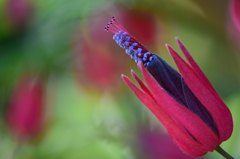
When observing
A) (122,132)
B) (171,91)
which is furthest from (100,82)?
(171,91)

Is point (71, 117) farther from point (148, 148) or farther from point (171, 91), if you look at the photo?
point (171, 91)

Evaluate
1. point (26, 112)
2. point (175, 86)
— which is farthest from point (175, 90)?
point (26, 112)

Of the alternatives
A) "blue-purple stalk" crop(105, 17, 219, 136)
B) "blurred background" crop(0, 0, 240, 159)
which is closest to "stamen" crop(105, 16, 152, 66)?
"blue-purple stalk" crop(105, 17, 219, 136)

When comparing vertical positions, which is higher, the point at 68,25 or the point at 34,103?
the point at 68,25

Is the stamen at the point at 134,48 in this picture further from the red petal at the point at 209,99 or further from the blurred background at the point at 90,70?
the blurred background at the point at 90,70

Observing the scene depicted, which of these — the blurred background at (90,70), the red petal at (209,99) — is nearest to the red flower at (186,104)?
the red petal at (209,99)

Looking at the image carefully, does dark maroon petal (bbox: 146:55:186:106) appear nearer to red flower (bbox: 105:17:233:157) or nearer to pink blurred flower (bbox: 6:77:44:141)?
red flower (bbox: 105:17:233:157)
